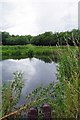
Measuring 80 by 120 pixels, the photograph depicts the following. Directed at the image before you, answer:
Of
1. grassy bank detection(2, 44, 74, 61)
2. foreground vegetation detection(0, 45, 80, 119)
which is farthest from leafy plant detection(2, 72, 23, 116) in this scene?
grassy bank detection(2, 44, 74, 61)

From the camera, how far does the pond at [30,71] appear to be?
2.37m

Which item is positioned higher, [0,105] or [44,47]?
[44,47]

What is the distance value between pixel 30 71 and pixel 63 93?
65cm

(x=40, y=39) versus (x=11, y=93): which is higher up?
(x=40, y=39)

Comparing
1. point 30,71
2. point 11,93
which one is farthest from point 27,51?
point 11,93

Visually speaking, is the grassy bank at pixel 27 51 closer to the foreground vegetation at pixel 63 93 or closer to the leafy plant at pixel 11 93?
the foreground vegetation at pixel 63 93

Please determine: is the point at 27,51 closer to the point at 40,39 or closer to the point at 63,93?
the point at 40,39

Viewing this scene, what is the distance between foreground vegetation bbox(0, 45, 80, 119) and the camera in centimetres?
189

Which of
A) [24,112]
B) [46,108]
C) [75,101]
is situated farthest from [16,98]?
[75,101]

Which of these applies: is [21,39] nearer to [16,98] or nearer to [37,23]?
[37,23]

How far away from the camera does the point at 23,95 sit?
235 cm

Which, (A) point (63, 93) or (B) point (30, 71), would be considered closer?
(A) point (63, 93)

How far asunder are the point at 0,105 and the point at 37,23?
87cm

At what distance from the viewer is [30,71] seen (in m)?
2.65
